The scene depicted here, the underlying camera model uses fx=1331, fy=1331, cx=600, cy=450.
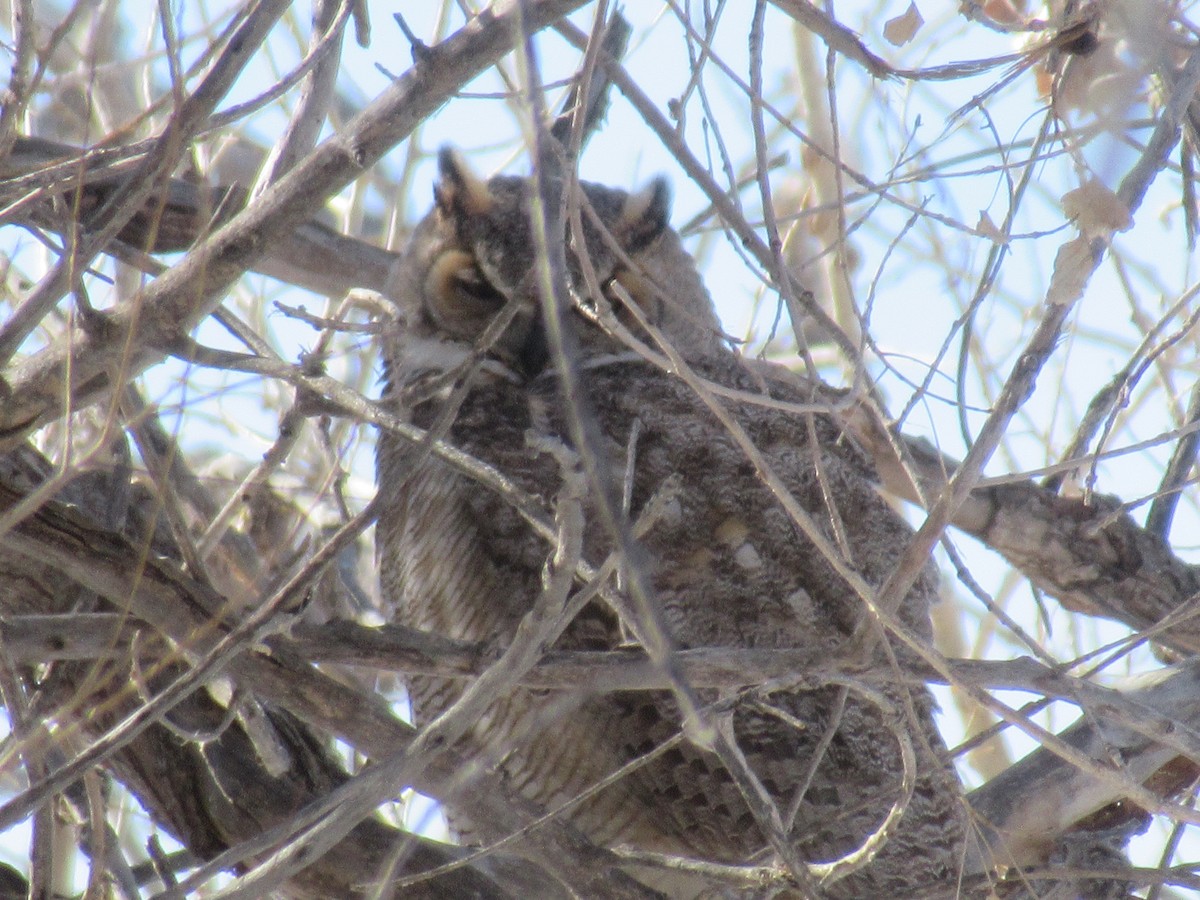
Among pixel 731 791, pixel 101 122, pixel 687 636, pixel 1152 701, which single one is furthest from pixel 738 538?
pixel 101 122

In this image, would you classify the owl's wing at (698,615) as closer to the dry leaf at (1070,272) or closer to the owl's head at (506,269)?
the owl's head at (506,269)

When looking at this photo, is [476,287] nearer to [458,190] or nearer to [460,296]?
[460,296]

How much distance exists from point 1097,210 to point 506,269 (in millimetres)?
1522

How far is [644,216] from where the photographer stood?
3.19 metres

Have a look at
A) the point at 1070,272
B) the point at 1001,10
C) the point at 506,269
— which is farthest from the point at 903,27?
the point at 506,269

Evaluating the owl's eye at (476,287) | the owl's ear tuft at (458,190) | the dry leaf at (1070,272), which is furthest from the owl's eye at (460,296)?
the dry leaf at (1070,272)

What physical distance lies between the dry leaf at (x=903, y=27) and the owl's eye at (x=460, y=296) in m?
1.30

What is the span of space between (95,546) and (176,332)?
0.37m

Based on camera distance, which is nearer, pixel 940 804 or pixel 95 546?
pixel 95 546

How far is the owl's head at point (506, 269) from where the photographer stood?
115 inches

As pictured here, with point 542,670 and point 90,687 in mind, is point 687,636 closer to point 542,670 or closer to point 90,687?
point 542,670

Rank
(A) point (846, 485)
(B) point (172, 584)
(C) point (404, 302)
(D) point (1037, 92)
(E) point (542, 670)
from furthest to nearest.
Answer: (C) point (404, 302) < (A) point (846, 485) < (D) point (1037, 92) < (B) point (172, 584) < (E) point (542, 670)

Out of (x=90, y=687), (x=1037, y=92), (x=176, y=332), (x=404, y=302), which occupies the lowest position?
(x=90, y=687)

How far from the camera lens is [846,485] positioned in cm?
263
